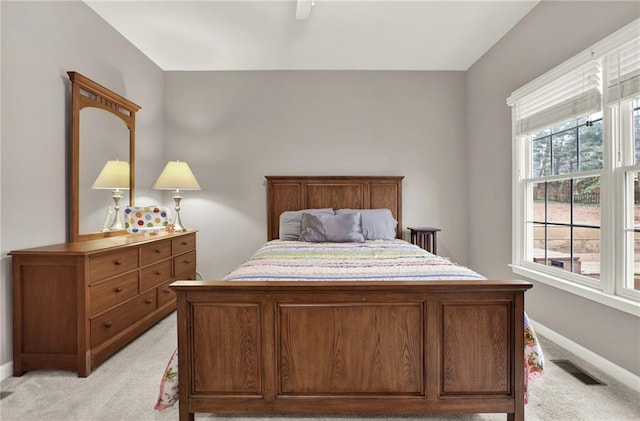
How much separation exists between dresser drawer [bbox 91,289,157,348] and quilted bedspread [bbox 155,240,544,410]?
935 mm

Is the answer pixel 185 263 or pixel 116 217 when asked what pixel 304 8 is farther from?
pixel 185 263

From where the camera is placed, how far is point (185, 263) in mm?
3588

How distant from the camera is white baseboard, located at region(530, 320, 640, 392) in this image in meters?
1.98

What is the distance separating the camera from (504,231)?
3.42 meters

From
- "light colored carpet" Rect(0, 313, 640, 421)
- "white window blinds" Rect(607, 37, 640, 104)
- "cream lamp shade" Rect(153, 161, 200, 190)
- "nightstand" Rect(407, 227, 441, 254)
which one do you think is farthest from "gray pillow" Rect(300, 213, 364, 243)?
"white window blinds" Rect(607, 37, 640, 104)

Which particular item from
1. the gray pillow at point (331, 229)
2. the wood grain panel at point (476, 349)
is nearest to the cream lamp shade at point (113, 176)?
the gray pillow at point (331, 229)

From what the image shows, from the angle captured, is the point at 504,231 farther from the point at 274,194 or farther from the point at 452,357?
the point at 274,194

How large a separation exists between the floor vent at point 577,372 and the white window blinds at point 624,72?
1725mm

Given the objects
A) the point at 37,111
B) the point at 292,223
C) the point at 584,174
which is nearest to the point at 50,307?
the point at 37,111

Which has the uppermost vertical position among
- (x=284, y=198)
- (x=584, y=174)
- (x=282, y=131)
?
(x=282, y=131)

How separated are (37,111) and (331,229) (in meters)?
2.48

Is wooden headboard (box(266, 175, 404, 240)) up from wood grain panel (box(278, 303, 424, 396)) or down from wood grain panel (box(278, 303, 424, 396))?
up

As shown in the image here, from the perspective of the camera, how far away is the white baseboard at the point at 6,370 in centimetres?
204

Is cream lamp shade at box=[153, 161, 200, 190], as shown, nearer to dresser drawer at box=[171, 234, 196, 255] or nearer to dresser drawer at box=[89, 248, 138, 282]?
dresser drawer at box=[171, 234, 196, 255]
